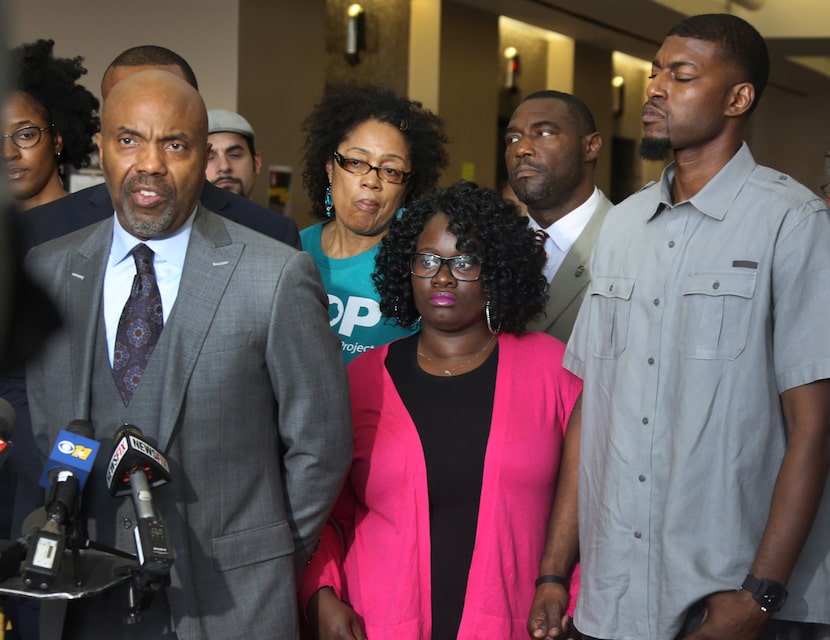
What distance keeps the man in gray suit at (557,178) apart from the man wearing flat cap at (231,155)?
1188mm

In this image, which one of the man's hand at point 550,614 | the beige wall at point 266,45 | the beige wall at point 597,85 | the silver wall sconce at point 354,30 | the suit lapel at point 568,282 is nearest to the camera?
the man's hand at point 550,614

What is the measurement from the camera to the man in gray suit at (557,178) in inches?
134

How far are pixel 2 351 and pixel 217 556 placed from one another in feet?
5.37

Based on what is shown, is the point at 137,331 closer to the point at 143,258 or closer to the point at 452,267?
the point at 143,258

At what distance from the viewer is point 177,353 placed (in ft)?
7.13

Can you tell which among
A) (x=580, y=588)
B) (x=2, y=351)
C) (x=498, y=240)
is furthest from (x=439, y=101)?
(x=2, y=351)

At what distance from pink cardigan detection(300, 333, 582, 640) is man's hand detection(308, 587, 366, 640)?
28 millimetres

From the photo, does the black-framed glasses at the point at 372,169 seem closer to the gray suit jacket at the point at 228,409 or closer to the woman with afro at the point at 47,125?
the woman with afro at the point at 47,125

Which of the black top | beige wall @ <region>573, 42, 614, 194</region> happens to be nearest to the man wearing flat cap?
the black top

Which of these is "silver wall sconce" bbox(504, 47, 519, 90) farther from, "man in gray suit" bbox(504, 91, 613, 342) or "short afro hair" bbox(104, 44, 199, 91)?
"short afro hair" bbox(104, 44, 199, 91)

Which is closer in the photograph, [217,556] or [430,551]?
[217,556]

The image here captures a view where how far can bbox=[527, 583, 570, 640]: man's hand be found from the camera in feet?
7.97

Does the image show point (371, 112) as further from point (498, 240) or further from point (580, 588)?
point (580, 588)

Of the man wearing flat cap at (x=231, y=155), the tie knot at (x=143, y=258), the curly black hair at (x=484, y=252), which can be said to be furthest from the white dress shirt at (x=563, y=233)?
the tie knot at (x=143, y=258)
